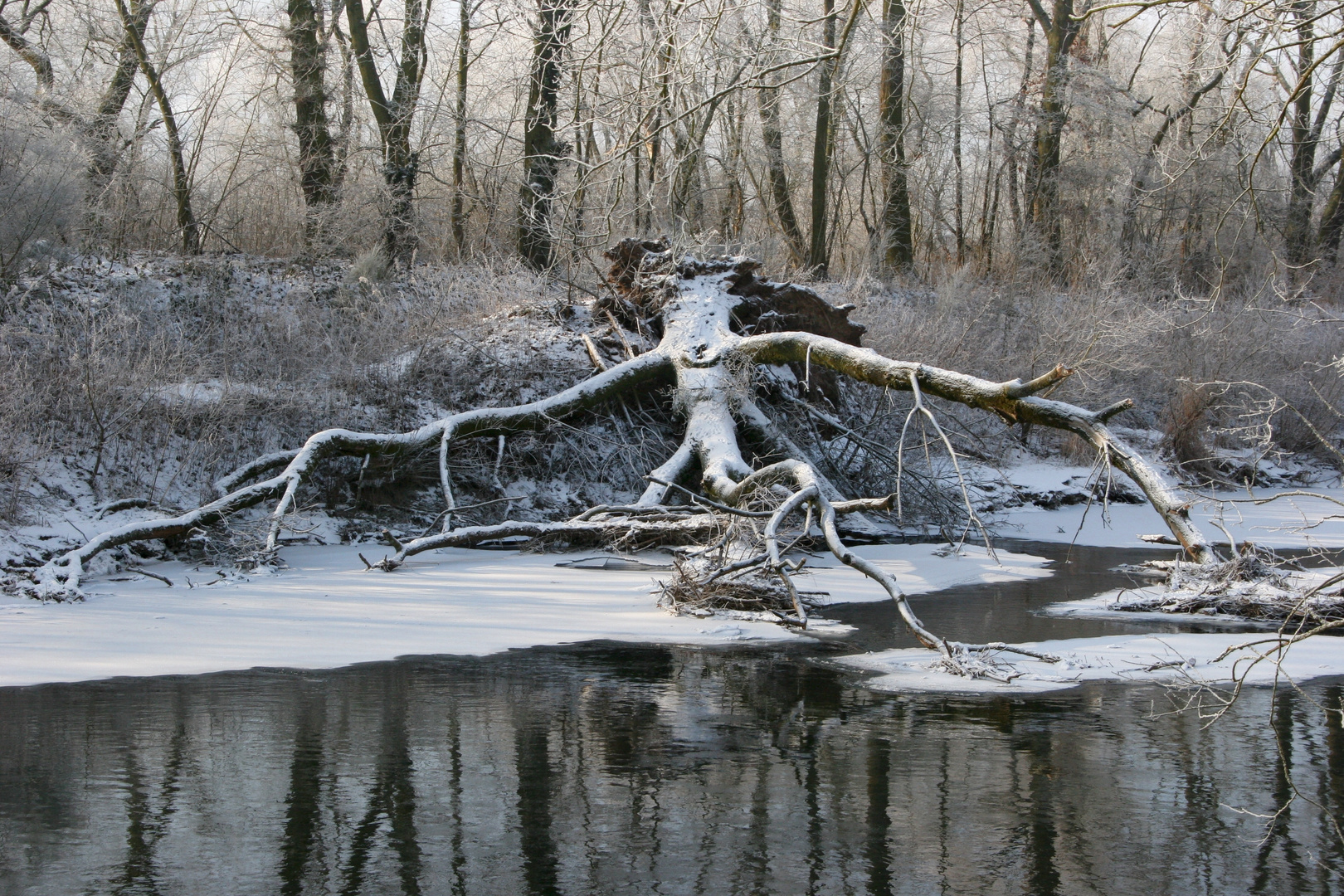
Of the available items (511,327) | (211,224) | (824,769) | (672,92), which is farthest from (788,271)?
(824,769)

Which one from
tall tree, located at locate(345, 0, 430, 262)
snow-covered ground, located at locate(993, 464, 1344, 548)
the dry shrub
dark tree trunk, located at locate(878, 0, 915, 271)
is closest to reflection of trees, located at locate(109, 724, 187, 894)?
snow-covered ground, located at locate(993, 464, 1344, 548)

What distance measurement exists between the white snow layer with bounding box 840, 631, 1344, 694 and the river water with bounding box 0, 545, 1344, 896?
0.21 m

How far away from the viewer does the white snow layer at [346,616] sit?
625 centimetres

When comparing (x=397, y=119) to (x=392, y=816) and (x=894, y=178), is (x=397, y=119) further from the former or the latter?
(x=392, y=816)

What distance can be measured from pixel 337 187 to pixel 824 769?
56.8 ft

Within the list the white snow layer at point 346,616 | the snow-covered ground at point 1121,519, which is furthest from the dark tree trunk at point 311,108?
the snow-covered ground at point 1121,519

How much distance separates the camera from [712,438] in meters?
10.8

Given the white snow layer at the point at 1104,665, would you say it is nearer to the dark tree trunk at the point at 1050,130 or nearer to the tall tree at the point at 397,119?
the tall tree at the point at 397,119

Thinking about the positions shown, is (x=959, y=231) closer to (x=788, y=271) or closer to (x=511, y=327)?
(x=788, y=271)

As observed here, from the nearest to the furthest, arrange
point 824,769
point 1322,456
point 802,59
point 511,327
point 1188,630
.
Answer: point 824,769 < point 802,59 < point 1188,630 < point 511,327 < point 1322,456

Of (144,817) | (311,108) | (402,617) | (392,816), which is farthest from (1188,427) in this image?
(144,817)

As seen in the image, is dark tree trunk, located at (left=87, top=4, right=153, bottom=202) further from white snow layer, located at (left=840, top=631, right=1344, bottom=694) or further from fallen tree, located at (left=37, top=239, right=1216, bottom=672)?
white snow layer, located at (left=840, top=631, right=1344, bottom=694)

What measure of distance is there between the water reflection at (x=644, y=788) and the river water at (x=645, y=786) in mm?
13

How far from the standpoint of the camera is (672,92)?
7.38m
